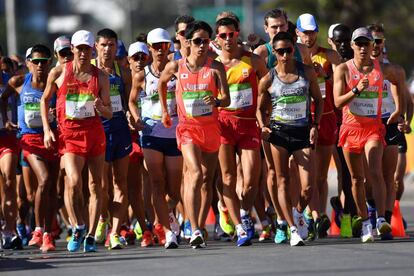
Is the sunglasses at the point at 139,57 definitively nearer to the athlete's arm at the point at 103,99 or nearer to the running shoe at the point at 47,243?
the athlete's arm at the point at 103,99

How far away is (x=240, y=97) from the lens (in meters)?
16.3

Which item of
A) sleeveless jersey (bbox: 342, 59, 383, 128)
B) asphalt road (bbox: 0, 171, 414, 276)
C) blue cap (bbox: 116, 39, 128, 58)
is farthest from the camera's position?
blue cap (bbox: 116, 39, 128, 58)

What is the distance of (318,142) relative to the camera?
17.3 metres

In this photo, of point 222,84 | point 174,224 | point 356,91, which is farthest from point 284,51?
point 174,224

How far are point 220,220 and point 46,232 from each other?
2.18 metres

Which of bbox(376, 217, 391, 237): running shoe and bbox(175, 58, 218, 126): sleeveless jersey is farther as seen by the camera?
bbox(376, 217, 391, 237): running shoe

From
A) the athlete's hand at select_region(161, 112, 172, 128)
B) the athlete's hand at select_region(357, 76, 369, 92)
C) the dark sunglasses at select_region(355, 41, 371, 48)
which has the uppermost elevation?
the dark sunglasses at select_region(355, 41, 371, 48)

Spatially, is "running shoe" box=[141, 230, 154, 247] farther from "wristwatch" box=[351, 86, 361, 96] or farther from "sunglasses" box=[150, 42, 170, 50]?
"wristwatch" box=[351, 86, 361, 96]

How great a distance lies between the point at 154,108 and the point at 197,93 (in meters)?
1.19

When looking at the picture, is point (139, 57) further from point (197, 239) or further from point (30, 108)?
point (197, 239)

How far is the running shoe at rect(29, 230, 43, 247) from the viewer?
1744cm

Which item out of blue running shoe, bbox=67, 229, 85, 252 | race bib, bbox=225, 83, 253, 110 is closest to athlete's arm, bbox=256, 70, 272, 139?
race bib, bbox=225, 83, 253, 110

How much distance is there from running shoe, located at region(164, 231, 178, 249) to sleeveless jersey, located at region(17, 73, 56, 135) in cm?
205

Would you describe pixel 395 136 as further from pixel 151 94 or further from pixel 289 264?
pixel 289 264
